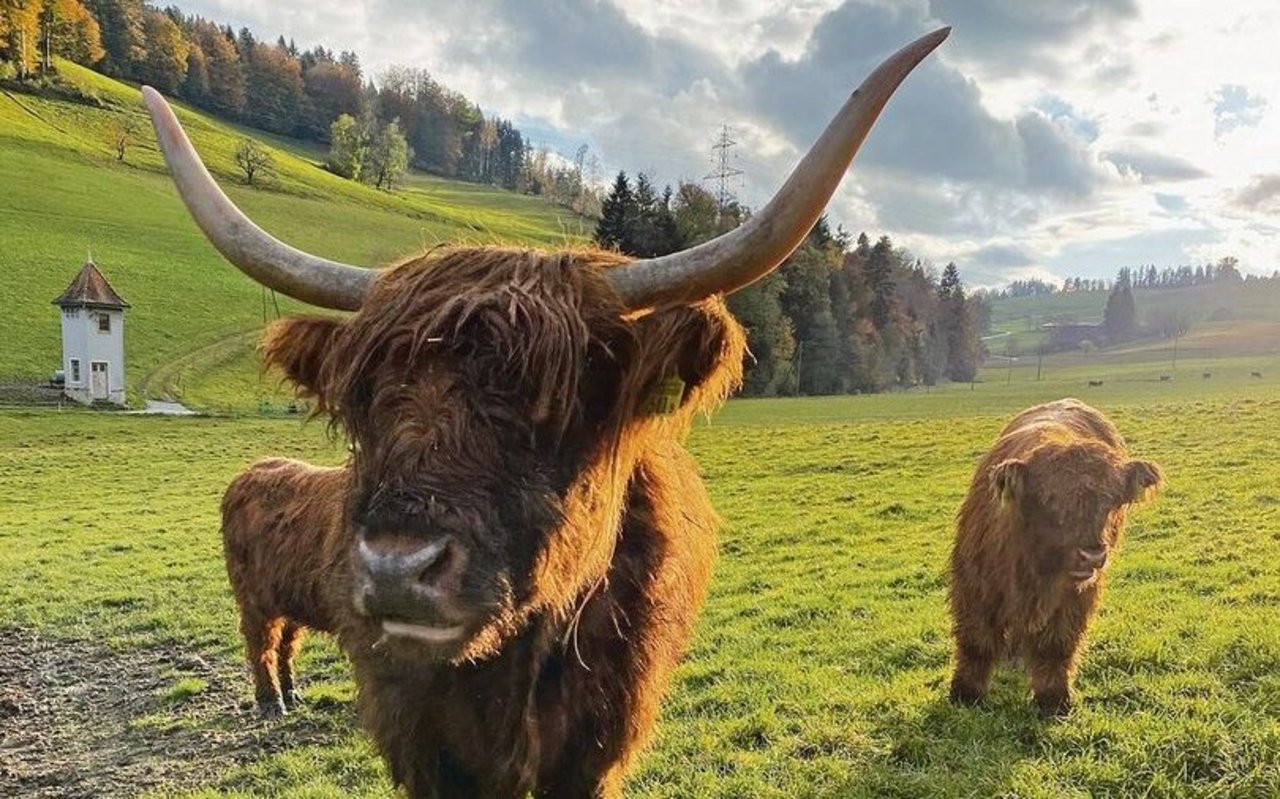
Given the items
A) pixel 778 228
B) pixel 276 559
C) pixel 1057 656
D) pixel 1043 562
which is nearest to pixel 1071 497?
pixel 1043 562

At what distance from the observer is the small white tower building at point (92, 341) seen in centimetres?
3800

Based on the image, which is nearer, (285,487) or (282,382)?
(282,382)

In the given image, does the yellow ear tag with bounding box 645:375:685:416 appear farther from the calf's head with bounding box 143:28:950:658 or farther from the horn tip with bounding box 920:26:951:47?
the horn tip with bounding box 920:26:951:47

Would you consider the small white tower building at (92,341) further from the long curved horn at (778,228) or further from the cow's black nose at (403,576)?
the cow's black nose at (403,576)

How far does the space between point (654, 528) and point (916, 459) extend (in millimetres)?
17780

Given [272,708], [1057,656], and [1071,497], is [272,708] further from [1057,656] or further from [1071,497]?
[1071,497]

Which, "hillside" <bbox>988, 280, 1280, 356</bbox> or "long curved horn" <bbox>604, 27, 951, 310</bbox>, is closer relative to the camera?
"long curved horn" <bbox>604, 27, 951, 310</bbox>

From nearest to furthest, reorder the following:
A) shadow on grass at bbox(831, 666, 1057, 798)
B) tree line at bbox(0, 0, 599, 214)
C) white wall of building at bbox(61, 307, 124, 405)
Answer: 1. shadow on grass at bbox(831, 666, 1057, 798)
2. white wall of building at bbox(61, 307, 124, 405)
3. tree line at bbox(0, 0, 599, 214)

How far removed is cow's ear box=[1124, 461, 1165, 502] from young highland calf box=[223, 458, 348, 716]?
16.6ft

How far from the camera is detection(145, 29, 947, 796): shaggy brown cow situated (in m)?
2.03

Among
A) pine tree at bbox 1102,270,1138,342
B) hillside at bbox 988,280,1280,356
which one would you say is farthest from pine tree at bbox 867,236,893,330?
pine tree at bbox 1102,270,1138,342

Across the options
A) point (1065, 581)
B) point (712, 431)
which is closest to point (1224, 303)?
point (712, 431)

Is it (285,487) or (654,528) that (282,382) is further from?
(285,487)

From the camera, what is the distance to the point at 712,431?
2862 centimetres
